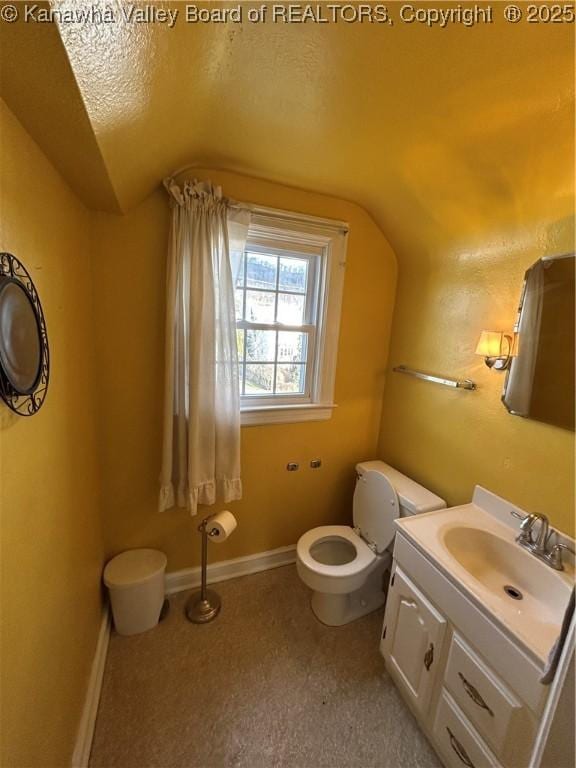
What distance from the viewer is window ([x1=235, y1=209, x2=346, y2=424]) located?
69.4 inches

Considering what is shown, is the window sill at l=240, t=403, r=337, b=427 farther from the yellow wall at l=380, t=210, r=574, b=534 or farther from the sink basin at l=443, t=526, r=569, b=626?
the sink basin at l=443, t=526, r=569, b=626

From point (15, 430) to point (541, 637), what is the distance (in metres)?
1.49

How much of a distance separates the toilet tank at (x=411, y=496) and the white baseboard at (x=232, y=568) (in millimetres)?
814

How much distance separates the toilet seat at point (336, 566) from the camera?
158cm

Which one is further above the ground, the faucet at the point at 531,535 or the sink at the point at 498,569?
the faucet at the point at 531,535

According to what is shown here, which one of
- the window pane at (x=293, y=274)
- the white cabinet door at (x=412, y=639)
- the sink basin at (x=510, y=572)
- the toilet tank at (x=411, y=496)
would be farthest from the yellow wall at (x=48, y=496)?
the toilet tank at (x=411, y=496)

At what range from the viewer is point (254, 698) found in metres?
1.37

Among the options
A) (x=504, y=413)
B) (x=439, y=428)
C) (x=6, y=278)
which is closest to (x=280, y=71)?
(x=6, y=278)

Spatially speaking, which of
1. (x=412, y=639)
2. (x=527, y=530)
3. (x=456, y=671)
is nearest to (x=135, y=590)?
(x=412, y=639)

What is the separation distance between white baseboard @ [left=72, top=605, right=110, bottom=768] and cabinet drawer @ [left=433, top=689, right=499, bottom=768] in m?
1.27

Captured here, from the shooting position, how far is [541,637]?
2.91ft

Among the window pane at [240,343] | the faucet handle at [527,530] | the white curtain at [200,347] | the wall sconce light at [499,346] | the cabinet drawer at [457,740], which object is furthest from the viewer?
the window pane at [240,343]

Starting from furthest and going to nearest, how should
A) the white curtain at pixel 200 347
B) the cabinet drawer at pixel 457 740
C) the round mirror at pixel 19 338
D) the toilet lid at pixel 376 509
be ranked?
the toilet lid at pixel 376 509 < the white curtain at pixel 200 347 < the cabinet drawer at pixel 457 740 < the round mirror at pixel 19 338

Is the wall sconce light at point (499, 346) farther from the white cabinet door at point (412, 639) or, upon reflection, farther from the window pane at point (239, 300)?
the window pane at point (239, 300)
